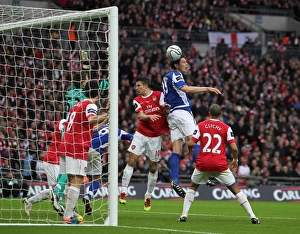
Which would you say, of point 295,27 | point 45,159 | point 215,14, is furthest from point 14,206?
point 295,27

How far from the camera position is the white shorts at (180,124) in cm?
1445

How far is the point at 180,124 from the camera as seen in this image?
14.5m

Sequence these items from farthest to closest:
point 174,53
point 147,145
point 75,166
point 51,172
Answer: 1. point 147,145
2. point 51,172
3. point 174,53
4. point 75,166

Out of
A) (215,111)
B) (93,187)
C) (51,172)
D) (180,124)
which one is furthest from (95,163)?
(215,111)

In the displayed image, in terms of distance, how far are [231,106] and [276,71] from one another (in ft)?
16.0

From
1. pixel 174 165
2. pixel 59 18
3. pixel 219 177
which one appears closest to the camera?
pixel 59 18

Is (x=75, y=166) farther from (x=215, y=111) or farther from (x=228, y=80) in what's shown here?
(x=228, y=80)

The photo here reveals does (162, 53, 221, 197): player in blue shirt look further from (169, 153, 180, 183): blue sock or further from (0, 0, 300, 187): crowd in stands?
(0, 0, 300, 187): crowd in stands

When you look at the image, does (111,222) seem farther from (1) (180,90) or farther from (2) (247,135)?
(2) (247,135)

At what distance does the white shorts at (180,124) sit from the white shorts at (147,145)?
0.43m

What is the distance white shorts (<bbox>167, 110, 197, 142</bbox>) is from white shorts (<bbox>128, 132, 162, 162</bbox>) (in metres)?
0.43

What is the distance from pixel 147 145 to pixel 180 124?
85cm

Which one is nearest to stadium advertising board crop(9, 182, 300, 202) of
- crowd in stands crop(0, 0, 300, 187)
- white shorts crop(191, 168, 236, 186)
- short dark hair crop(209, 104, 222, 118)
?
crowd in stands crop(0, 0, 300, 187)

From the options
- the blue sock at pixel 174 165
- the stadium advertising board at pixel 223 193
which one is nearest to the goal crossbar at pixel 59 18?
the blue sock at pixel 174 165
